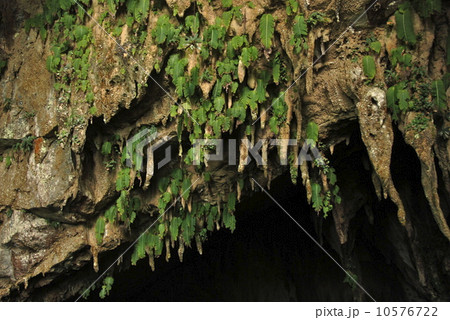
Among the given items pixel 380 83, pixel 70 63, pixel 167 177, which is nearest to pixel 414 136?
pixel 380 83

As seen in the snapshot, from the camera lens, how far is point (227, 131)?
675cm

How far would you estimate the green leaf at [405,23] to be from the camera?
19.5ft

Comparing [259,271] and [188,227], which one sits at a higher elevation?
[188,227]

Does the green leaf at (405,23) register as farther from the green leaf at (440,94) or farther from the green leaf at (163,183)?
the green leaf at (163,183)

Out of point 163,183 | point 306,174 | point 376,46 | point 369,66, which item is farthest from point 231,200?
point 376,46

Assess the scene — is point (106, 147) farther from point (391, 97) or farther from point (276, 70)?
point (391, 97)

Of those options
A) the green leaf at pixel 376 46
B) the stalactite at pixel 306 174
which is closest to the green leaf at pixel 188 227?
the stalactite at pixel 306 174

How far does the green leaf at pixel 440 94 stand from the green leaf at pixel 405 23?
22.3 inches

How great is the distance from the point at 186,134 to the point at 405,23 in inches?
121

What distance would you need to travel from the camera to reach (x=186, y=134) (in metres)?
6.92

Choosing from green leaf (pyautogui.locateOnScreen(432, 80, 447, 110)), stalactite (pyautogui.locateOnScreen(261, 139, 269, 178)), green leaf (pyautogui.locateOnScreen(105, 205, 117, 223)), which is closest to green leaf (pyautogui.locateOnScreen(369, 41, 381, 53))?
green leaf (pyautogui.locateOnScreen(432, 80, 447, 110))

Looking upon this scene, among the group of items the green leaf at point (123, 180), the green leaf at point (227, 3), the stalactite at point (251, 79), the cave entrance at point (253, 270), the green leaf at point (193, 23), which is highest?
the green leaf at point (227, 3)

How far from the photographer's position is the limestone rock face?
20.5ft
